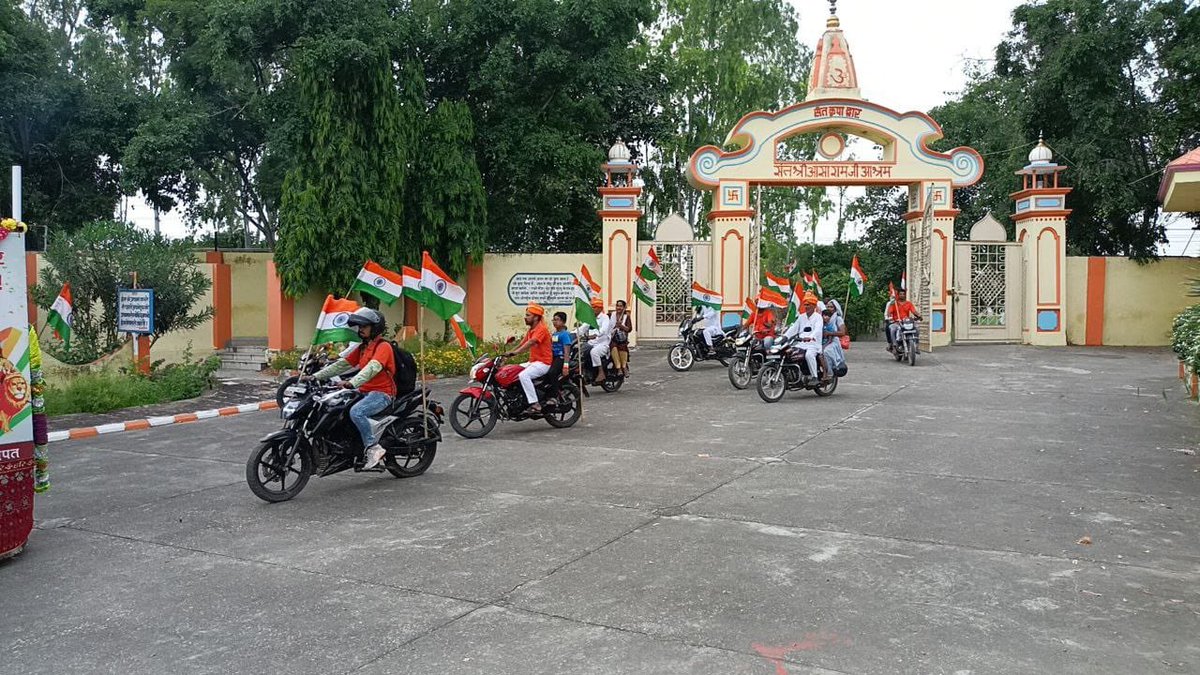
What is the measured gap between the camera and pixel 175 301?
50.3ft

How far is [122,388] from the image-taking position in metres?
12.8

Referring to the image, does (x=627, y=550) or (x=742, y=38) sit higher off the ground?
(x=742, y=38)

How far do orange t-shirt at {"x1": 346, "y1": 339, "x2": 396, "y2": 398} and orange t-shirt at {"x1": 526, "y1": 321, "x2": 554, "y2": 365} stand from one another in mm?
2669

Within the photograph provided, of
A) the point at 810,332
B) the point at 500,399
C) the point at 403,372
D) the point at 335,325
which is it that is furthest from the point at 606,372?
the point at 403,372

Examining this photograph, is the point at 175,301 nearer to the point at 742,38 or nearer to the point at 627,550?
the point at 627,550

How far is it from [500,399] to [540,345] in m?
0.74

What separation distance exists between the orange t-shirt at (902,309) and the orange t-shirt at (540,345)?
999 centimetres

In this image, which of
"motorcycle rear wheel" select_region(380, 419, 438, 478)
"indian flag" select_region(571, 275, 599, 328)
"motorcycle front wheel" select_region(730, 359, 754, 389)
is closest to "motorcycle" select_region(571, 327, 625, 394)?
"indian flag" select_region(571, 275, 599, 328)

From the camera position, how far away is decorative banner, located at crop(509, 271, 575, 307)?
68.7 feet

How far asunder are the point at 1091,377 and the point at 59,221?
969 inches

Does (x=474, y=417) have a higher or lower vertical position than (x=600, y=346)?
lower

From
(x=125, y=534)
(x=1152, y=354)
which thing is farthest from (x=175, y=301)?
(x=1152, y=354)

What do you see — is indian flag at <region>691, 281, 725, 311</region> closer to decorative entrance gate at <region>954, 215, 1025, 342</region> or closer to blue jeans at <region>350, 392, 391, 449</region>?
decorative entrance gate at <region>954, 215, 1025, 342</region>

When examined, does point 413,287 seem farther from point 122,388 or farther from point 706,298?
point 706,298
